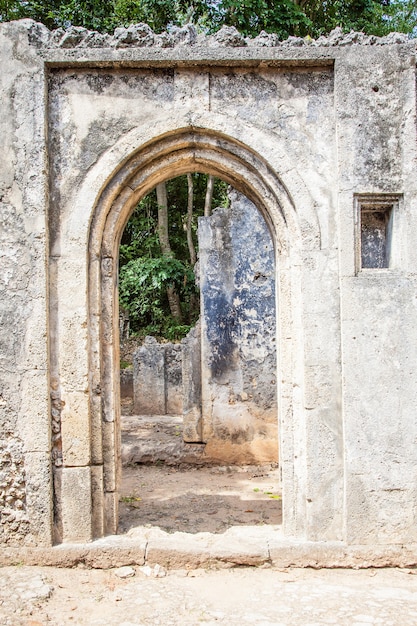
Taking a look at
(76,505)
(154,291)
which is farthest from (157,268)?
(76,505)

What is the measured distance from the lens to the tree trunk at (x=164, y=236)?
13891 mm

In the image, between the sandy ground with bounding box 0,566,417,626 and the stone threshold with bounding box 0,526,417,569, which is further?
the stone threshold with bounding box 0,526,417,569

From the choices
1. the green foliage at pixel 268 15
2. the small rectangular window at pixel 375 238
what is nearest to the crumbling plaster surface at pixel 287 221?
the small rectangular window at pixel 375 238

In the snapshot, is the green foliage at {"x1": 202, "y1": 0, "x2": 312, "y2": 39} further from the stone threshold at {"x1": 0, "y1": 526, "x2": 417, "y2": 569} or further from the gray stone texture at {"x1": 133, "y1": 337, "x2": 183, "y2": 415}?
the stone threshold at {"x1": 0, "y1": 526, "x2": 417, "y2": 569}

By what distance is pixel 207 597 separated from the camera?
3.58 meters

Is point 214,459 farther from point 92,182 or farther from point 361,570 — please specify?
point 92,182

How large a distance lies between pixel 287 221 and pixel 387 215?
0.79 metres

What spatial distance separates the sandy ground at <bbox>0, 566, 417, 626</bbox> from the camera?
330 centimetres

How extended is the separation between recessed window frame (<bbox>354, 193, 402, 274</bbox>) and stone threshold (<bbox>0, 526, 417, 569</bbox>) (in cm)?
206

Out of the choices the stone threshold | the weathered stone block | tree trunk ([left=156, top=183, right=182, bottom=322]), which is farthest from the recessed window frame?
tree trunk ([left=156, top=183, right=182, bottom=322])

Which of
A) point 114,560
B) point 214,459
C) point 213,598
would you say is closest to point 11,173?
point 114,560

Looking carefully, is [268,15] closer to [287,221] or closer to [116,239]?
[287,221]

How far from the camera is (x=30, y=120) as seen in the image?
3.98 m

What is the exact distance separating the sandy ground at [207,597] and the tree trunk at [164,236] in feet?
33.8
